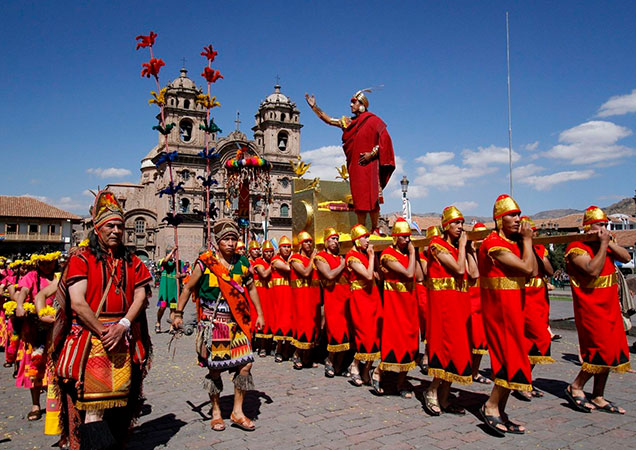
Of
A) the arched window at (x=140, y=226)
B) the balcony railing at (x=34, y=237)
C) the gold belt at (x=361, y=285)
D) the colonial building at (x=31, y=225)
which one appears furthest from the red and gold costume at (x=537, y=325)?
the balcony railing at (x=34, y=237)

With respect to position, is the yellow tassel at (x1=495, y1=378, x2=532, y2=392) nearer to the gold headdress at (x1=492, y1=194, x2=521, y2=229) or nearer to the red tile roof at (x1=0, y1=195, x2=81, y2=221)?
the gold headdress at (x1=492, y1=194, x2=521, y2=229)

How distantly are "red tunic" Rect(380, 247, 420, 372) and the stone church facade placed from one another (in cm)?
4175

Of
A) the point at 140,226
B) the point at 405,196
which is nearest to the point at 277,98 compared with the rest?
the point at 140,226

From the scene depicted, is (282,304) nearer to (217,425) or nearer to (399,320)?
(399,320)

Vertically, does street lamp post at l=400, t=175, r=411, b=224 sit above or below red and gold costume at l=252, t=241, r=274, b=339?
above

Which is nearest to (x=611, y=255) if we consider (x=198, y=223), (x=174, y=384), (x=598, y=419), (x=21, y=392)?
Result: (x=598, y=419)

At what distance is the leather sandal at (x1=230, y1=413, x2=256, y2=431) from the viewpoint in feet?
15.6

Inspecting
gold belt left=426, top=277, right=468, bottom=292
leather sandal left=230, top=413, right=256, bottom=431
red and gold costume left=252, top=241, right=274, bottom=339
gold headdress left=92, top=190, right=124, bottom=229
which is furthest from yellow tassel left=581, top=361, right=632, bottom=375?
red and gold costume left=252, top=241, right=274, bottom=339

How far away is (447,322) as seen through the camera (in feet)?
16.8

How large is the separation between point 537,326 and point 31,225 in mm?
56276

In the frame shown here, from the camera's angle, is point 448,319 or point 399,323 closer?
point 448,319

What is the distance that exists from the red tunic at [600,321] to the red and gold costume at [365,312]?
243cm

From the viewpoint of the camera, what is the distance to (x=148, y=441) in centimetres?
456

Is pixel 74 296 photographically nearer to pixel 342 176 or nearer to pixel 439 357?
pixel 439 357
